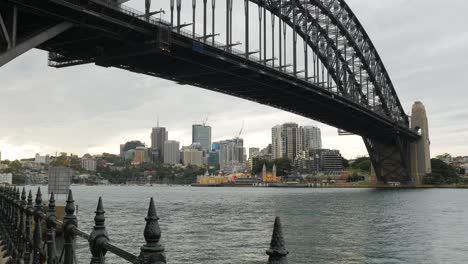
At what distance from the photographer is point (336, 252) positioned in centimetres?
2197

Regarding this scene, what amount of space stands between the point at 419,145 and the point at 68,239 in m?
104

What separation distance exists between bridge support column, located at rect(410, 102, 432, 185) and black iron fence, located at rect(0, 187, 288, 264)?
100 m

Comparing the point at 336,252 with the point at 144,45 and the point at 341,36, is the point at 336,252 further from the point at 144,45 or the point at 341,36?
the point at 341,36

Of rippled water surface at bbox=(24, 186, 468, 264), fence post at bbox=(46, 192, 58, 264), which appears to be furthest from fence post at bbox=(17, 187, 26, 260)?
rippled water surface at bbox=(24, 186, 468, 264)

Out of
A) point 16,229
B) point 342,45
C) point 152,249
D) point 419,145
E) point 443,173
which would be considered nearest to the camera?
point 152,249

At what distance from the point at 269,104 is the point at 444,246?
4013 centimetres

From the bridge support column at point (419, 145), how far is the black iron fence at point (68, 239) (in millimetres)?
100224

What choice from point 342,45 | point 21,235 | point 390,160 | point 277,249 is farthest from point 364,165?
point 277,249

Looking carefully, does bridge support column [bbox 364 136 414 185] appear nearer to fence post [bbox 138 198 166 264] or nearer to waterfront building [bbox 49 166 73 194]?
waterfront building [bbox 49 166 73 194]

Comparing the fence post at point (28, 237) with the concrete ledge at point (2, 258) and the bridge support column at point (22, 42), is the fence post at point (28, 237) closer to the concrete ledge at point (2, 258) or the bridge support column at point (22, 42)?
the concrete ledge at point (2, 258)

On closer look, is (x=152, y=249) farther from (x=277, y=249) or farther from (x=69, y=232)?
(x=69, y=232)

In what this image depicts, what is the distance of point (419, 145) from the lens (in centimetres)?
10200

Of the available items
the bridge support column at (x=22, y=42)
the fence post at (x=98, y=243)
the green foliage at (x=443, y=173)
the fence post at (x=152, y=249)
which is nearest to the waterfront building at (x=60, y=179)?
the bridge support column at (x=22, y=42)

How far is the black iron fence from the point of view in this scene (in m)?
2.98
